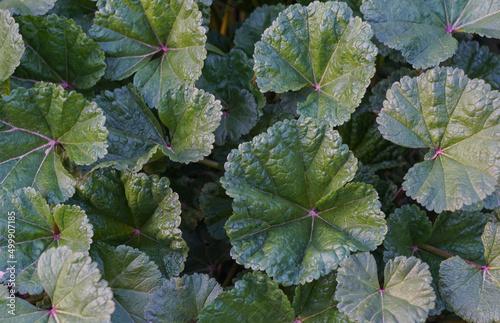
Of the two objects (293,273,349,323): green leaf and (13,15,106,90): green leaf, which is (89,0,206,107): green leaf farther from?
(293,273,349,323): green leaf

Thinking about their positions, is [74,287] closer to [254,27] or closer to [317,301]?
[317,301]

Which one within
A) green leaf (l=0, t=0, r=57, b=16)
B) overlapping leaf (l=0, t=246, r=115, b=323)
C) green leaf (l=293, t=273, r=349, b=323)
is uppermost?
green leaf (l=0, t=0, r=57, b=16)

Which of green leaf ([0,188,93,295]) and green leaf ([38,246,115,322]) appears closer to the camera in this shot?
green leaf ([38,246,115,322])

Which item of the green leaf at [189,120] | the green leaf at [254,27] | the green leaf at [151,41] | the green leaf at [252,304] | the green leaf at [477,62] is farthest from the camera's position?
the green leaf at [254,27]

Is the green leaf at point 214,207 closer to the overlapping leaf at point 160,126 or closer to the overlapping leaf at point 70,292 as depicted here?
the overlapping leaf at point 160,126

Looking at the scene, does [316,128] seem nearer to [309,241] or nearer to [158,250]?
[309,241]

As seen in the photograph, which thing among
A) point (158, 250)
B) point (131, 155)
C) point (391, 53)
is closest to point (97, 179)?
point (131, 155)

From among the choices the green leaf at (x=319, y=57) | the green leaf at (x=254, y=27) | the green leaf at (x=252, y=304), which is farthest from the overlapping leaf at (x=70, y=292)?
the green leaf at (x=254, y=27)

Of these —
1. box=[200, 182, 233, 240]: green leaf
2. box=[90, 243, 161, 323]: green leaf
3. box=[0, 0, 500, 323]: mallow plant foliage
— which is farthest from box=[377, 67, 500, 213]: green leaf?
box=[90, 243, 161, 323]: green leaf

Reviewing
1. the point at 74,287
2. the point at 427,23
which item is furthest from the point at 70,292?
the point at 427,23
